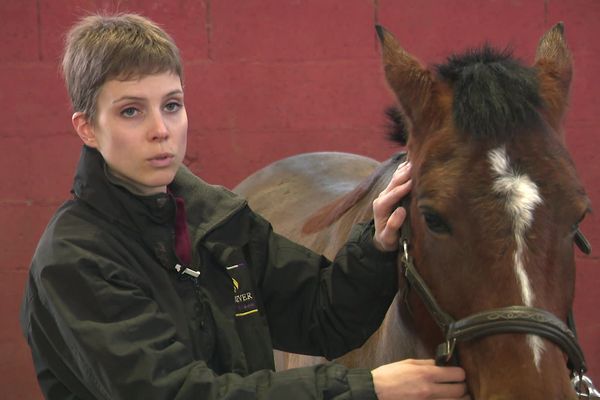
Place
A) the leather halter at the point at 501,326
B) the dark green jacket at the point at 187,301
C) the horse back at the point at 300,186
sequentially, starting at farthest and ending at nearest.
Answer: the horse back at the point at 300,186
the dark green jacket at the point at 187,301
the leather halter at the point at 501,326

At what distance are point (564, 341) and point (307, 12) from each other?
2400 millimetres

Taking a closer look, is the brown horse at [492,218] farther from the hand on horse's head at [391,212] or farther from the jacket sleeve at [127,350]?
the jacket sleeve at [127,350]

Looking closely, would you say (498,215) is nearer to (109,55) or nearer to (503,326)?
(503,326)

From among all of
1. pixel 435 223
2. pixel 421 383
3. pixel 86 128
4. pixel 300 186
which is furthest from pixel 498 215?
pixel 300 186

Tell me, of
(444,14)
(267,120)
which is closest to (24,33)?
(267,120)

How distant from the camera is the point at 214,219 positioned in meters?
1.35

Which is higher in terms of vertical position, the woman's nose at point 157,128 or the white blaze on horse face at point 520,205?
the woman's nose at point 157,128

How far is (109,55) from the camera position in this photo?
1.23m

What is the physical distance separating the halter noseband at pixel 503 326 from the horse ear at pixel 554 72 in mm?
200

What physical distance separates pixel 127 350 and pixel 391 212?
477 mm

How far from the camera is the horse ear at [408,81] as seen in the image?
1.22 meters

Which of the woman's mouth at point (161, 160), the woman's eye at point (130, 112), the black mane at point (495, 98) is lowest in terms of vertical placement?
the woman's mouth at point (161, 160)

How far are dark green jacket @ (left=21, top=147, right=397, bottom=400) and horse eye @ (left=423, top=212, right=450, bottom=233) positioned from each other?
200mm

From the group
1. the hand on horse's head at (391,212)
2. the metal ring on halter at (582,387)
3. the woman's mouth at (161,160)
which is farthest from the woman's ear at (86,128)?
the metal ring on halter at (582,387)
